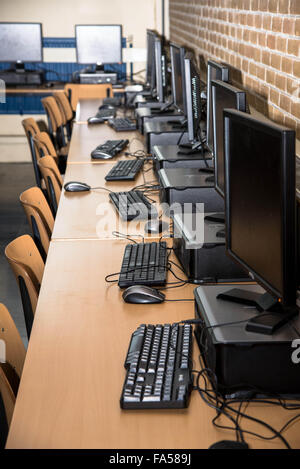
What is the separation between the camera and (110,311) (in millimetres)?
1810

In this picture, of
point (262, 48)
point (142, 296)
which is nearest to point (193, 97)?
point (262, 48)

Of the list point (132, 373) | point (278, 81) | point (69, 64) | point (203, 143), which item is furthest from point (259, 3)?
point (69, 64)

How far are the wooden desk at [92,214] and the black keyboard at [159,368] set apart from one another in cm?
86

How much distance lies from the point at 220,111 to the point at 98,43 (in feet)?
17.7

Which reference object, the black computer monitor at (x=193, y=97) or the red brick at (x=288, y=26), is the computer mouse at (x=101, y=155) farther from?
the red brick at (x=288, y=26)

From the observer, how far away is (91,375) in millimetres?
1480

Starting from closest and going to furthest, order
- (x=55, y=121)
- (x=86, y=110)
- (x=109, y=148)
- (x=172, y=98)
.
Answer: (x=109, y=148) → (x=172, y=98) → (x=55, y=121) → (x=86, y=110)

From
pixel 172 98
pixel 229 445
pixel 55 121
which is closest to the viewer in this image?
pixel 229 445

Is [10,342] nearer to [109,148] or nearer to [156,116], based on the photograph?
[109,148]

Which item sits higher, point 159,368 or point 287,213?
point 287,213

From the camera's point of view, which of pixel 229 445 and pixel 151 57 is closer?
pixel 229 445

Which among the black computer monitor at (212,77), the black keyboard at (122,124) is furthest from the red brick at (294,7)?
the black keyboard at (122,124)

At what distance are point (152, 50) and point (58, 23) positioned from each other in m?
2.73

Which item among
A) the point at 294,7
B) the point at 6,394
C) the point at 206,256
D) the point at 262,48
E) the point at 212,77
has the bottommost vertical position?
the point at 6,394
